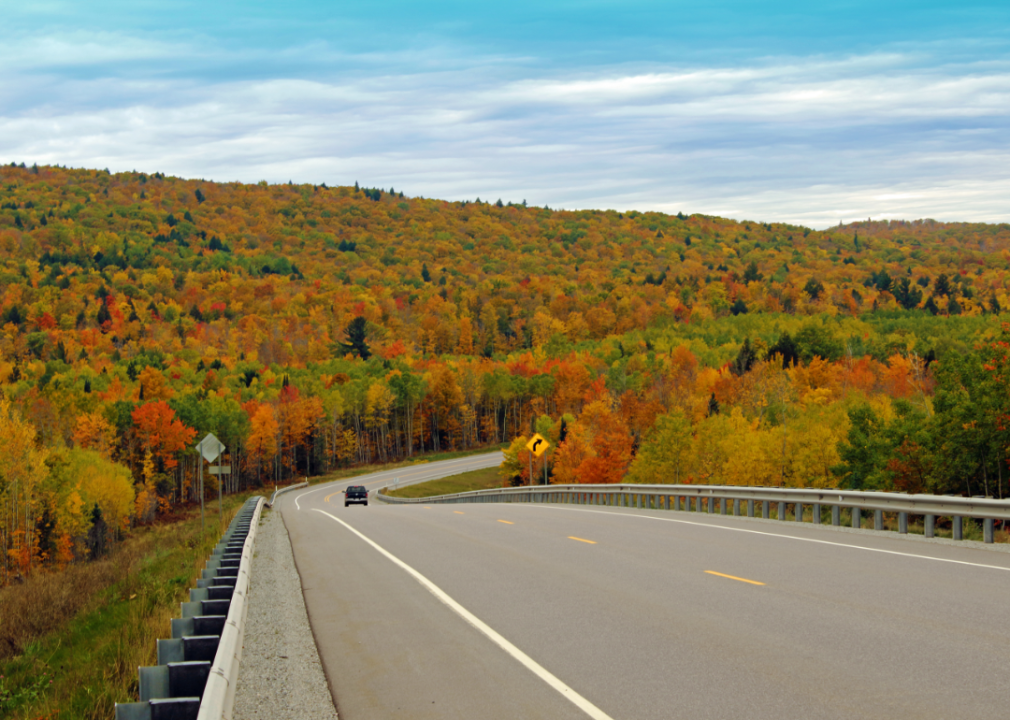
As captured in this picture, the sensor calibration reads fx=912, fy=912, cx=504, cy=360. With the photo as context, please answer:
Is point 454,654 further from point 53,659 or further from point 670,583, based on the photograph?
Result: point 53,659

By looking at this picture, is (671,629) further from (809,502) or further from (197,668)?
(809,502)

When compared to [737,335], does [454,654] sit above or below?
below

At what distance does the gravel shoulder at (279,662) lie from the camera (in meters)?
7.00

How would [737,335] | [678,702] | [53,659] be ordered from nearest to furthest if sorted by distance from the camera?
[678,702] < [53,659] < [737,335]

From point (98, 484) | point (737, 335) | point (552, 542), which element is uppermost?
point (737, 335)

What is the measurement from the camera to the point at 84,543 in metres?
73.1

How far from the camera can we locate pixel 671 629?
8891 mm

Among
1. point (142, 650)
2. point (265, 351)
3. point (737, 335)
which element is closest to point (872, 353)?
point (737, 335)

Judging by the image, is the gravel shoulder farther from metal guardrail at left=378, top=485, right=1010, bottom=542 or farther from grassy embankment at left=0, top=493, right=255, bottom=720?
metal guardrail at left=378, top=485, right=1010, bottom=542

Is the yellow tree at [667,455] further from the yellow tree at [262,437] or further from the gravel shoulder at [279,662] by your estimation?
the gravel shoulder at [279,662]

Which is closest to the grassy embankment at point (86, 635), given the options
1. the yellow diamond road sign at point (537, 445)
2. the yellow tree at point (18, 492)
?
the yellow diamond road sign at point (537, 445)

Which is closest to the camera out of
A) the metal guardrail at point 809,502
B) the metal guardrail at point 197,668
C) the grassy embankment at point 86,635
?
the metal guardrail at point 197,668

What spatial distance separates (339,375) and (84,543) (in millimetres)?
71786

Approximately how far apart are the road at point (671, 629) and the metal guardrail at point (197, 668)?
3.23 ft
